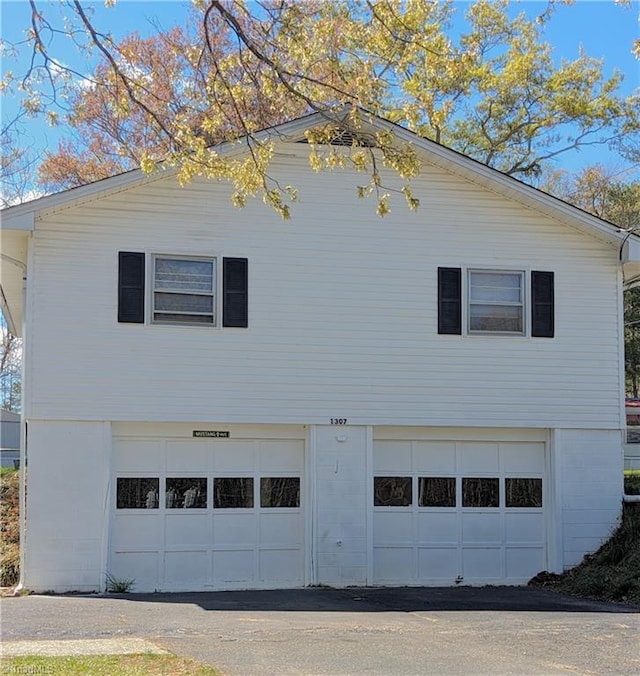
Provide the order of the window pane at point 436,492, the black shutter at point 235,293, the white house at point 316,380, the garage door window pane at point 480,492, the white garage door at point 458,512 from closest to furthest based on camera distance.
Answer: the white house at point 316,380
the black shutter at point 235,293
the white garage door at point 458,512
the window pane at point 436,492
the garage door window pane at point 480,492

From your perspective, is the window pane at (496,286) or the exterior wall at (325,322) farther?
the window pane at (496,286)

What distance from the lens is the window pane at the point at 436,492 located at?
15.6m

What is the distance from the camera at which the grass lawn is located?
7.80 metres

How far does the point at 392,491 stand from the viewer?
50.7 ft

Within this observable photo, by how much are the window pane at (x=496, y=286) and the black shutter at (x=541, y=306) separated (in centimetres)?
23

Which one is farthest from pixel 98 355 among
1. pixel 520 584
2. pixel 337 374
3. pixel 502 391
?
pixel 520 584

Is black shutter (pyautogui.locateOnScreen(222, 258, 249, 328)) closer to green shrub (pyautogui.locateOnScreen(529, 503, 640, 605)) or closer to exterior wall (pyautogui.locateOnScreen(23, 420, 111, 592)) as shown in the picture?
exterior wall (pyautogui.locateOnScreen(23, 420, 111, 592))

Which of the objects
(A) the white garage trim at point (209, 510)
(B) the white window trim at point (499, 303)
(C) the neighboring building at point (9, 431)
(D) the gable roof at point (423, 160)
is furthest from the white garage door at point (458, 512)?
(C) the neighboring building at point (9, 431)

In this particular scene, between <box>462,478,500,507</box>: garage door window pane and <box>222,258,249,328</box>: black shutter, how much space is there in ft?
14.1

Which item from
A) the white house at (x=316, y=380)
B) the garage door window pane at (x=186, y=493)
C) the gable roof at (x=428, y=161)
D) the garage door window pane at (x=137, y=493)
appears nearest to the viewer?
the gable roof at (x=428, y=161)

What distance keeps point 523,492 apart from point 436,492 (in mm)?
1447

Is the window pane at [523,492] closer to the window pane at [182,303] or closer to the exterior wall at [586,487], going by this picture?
the exterior wall at [586,487]

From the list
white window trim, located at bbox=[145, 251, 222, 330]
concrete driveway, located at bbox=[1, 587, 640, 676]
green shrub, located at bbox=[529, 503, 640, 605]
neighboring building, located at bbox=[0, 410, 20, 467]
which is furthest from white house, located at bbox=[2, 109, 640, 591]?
neighboring building, located at bbox=[0, 410, 20, 467]

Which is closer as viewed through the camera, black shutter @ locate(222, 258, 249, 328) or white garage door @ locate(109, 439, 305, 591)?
white garage door @ locate(109, 439, 305, 591)
